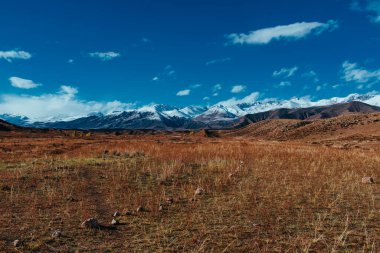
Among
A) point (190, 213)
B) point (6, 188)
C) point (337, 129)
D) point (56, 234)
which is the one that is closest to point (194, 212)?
point (190, 213)

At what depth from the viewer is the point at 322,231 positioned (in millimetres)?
8016

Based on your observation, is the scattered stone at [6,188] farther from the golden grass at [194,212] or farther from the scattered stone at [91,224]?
the scattered stone at [91,224]

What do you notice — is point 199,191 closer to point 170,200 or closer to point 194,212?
point 170,200

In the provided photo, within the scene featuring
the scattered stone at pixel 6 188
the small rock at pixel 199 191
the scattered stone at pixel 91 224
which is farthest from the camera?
the scattered stone at pixel 6 188

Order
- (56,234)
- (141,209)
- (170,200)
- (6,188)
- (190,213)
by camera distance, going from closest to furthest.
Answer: (56,234) < (190,213) < (141,209) < (170,200) < (6,188)

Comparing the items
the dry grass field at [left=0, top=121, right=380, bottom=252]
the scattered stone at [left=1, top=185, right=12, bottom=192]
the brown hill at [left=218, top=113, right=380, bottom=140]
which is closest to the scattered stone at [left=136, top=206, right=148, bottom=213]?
the dry grass field at [left=0, top=121, right=380, bottom=252]

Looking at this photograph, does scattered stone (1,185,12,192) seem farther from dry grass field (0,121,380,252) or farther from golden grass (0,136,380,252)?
dry grass field (0,121,380,252)

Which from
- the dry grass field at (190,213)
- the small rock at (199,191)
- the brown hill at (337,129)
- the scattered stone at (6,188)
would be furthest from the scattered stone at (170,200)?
the brown hill at (337,129)

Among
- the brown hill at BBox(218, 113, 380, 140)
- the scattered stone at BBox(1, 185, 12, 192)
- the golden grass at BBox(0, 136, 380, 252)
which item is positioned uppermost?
the brown hill at BBox(218, 113, 380, 140)

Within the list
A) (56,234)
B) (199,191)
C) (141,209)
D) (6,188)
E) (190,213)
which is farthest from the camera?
(6,188)

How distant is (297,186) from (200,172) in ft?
18.6

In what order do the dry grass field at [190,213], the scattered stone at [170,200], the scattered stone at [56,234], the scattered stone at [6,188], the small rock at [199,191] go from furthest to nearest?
the scattered stone at [6,188] → the small rock at [199,191] → the scattered stone at [170,200] → the scattered stone at [56,234] → the dry grass field at [190,213]

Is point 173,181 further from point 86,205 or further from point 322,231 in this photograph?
point 322,231

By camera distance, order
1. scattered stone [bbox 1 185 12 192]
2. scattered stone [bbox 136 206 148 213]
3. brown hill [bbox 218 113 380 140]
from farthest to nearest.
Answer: brown hill [bbox 218 113 380 140] → scattered stone [bbox 1 185 12 192] → scattered stone [bbox 136 206 148 213]
